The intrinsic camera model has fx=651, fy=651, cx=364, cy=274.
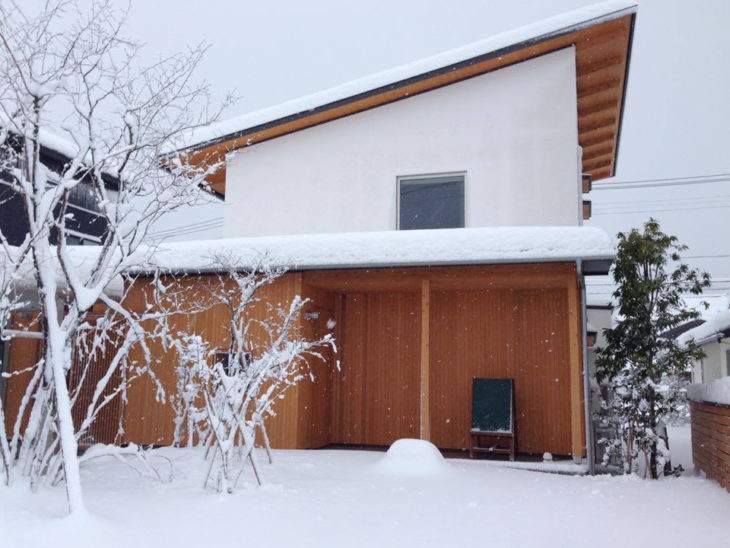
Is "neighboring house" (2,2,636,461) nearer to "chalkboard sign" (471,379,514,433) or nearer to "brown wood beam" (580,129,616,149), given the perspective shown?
"chalkboard sign" (471,379,514,433)

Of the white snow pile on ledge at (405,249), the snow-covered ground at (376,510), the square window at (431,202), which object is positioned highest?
the square window at (431,202)

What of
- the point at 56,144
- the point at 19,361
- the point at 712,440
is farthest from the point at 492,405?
the point at 56,144

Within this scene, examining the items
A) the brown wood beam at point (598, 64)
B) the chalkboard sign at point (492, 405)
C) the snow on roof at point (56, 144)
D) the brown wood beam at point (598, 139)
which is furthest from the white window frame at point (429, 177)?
the snow on roof at point (56, 144)

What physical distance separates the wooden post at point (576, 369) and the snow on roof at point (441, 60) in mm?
3521

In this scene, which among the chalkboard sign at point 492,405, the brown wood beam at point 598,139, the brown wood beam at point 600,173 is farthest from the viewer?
the brown wood beam at point 600,173

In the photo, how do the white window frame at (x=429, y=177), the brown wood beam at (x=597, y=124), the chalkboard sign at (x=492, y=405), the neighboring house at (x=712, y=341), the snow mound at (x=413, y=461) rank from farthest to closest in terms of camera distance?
1. the brown wood beam at (x=597, y=124)
2. the neighboring house at (x=712, y=341)
3. the white window frame at (x=429, y=177)
4. the chalkboard sign at (x=492, y=405)
5. the snow mound at (x=413, y=461)

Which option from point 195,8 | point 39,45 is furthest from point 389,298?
point 195,8

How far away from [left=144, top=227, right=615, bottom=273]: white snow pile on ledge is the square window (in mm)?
1636

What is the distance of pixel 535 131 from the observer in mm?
8750

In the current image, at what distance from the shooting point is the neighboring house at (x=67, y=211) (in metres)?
14.0

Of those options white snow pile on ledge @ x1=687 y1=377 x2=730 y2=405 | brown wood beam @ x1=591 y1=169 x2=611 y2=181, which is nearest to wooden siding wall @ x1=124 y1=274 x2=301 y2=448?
white snow pile on ledge @ x1=687 y1=377 x2=730 y2=405

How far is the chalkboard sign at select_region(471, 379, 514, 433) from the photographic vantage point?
313 inches

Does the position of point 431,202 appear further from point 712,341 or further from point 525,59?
point 712,341

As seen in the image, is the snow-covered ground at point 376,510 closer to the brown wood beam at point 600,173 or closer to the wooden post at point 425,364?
the wooden post at point 425,364
